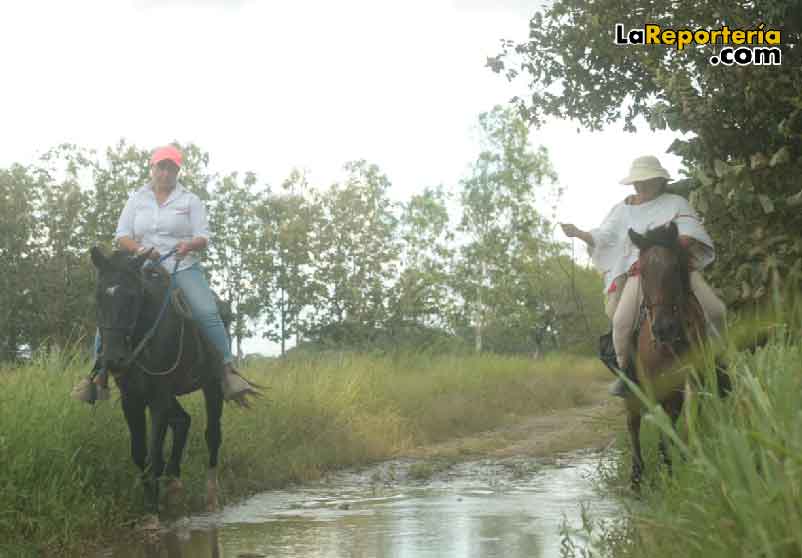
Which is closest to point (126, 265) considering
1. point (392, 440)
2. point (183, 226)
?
point (183, 226)

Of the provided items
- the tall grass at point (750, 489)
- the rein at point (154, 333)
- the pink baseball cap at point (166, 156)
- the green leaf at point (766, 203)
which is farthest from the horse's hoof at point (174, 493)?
the green leaf at point (766, 203)

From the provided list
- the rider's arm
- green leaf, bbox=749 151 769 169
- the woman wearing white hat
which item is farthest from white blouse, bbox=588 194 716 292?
the rider's arm

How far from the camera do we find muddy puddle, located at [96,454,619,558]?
7.48 meters

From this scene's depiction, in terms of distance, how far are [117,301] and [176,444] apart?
2039 mm

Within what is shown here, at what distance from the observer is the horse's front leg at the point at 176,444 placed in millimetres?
9641

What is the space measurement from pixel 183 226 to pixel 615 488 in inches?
187

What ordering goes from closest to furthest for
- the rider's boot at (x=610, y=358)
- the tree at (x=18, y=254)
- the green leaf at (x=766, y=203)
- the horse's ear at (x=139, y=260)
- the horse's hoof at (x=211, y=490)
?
1. the horse's ear at (x=139, y=260)
2. the rider's boot at (x=610, y=358)
3. the green leaf at (x=766, y=203)
4. the horse's hoof at (x=211, y=490)
5. the tree at (x=18, y=254)

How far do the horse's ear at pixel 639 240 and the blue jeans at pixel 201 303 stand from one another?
160 inches

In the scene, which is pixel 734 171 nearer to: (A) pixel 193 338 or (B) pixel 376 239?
(A) pixel 193 338

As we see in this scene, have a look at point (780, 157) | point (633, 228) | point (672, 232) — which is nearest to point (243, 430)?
point (633, 228)

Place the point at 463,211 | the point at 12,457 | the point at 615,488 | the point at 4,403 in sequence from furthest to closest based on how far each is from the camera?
the point at 463,211 → the point at 615,488 → the point at 4,403 → the point at 12,457

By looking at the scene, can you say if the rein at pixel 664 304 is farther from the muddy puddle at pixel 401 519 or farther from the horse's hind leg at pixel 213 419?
the horse's hind leg at pixel 213 419

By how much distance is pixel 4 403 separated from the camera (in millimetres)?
8609

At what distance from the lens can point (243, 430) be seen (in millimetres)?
12391
